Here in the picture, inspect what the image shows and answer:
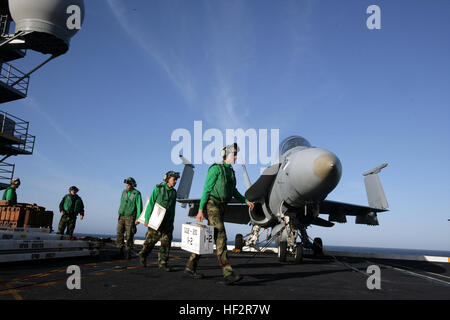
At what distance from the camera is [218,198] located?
5.30m

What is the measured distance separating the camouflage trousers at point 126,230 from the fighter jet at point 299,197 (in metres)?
4.31

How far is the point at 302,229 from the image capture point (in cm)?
1091

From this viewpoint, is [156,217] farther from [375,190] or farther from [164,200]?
[375,190]

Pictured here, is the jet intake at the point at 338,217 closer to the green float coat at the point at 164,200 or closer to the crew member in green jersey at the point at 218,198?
the green float coat at the point at 164,200

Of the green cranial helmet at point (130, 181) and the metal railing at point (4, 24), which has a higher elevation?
the metal railing at point (4, 24)

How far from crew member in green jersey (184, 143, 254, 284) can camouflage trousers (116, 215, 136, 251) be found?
3883mm

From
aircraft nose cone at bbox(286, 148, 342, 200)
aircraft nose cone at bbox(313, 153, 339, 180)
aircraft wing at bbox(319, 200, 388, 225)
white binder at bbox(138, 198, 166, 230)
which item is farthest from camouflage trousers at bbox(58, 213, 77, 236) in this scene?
aircraft wing at bbox(319, 200, 388, 225)

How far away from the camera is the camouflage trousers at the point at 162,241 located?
653 cm

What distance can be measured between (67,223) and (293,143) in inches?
331

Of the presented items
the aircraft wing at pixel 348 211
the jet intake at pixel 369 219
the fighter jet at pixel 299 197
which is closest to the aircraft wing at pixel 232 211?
the fighter jet at pixel 299 197

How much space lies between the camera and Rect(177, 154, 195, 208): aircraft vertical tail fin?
20.7m
